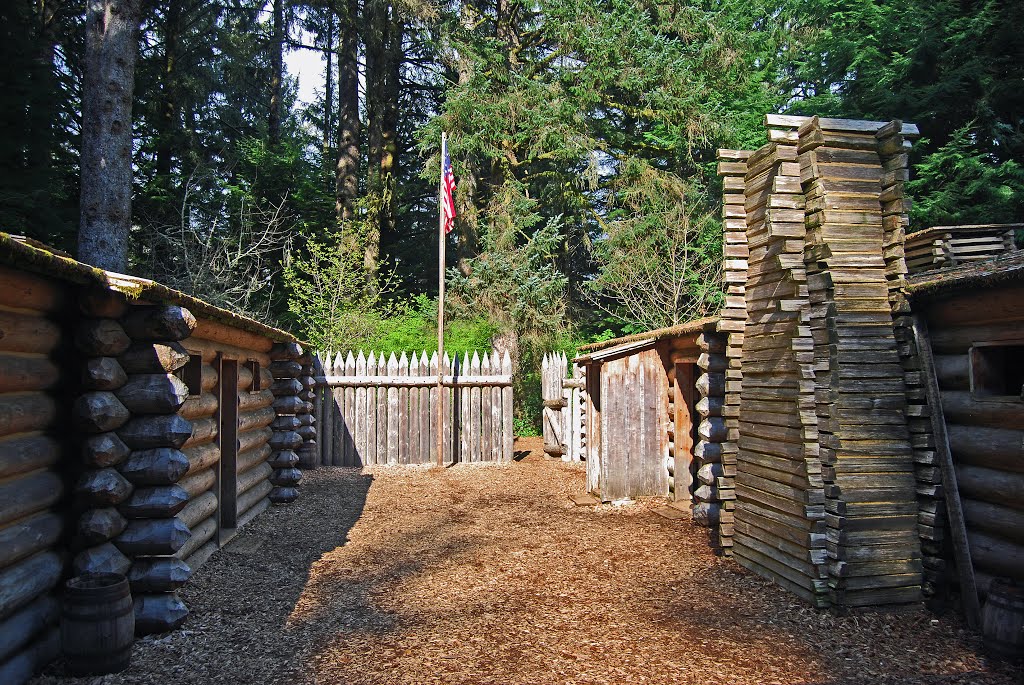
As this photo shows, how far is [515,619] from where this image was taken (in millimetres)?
5473

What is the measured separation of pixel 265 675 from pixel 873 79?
55.2ft

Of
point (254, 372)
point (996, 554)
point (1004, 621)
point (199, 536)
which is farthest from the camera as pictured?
point (254, 372)

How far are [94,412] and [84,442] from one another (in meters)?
0.28

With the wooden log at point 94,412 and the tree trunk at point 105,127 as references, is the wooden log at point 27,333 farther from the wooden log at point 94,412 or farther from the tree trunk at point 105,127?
the tree trunk at point 105,127

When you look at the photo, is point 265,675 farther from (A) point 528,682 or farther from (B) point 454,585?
(B) point 454,585

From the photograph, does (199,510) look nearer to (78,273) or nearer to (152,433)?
(152,433)

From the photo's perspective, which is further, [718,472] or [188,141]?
[188,141]

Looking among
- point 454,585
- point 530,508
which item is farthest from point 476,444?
point 454,585

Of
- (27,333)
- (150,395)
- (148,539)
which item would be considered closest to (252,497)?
(148,539)

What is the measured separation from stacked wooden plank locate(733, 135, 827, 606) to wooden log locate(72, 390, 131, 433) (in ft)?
19.7

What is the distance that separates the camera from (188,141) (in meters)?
18.1

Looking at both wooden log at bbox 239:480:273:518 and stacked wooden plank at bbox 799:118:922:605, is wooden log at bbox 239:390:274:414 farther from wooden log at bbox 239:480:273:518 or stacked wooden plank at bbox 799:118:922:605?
stacked wooden plank at bbox 799:118:922:605

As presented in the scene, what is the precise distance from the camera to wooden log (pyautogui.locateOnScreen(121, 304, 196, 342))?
4953 millimetres

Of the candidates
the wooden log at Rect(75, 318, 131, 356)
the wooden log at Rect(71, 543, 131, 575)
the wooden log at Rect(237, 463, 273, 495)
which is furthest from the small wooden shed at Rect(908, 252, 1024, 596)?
the wooden log at Rect(237, 463, 273, 495)
